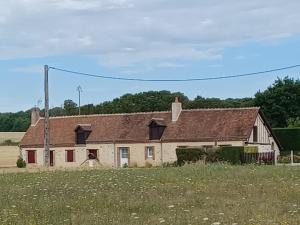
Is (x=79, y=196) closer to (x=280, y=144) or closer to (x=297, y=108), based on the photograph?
(x=280, y=144)

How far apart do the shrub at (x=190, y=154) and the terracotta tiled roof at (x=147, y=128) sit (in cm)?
844

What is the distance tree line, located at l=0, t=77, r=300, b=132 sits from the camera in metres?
85.0

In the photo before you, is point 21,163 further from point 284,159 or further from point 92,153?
point 284,159

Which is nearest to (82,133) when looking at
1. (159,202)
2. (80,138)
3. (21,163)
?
(80,138)

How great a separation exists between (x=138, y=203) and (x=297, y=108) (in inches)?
2917

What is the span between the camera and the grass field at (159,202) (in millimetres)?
10820

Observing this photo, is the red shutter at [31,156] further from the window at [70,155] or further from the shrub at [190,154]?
the shrub at [190,154]

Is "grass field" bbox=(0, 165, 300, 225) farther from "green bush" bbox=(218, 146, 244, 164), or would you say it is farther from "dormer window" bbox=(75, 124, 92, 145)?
"dormer window" bbox=(75, 124, 92, 145)

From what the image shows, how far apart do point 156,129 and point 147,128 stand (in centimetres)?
128

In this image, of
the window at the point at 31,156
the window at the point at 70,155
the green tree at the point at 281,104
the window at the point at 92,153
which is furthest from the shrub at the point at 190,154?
the green tree at the point at 281,104

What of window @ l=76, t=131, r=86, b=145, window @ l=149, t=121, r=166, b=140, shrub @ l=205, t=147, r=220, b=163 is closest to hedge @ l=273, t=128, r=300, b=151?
window @ l=149, t=121, r=166, b=140

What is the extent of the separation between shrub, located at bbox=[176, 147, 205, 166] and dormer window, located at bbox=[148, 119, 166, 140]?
1163cm

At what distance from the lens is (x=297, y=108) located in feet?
278

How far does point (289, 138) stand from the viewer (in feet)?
214
